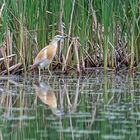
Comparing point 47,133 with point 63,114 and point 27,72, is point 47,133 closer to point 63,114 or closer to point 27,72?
point 63,114

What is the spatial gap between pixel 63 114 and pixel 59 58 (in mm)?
4849

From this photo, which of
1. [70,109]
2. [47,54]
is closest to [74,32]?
[47,54]

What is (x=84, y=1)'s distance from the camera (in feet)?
35.3

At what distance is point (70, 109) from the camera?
6789mm

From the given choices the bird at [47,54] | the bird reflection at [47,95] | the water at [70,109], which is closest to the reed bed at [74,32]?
the bird at [47,54]

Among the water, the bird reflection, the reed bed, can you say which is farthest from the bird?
the bird reflection

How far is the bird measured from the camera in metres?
10.5

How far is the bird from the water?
691 mm

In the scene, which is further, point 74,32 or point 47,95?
point 74,32

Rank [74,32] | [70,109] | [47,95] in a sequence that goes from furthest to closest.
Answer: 1. [74,32]
2. [47,95]
3. [70,109]

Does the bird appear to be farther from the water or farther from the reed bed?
the water

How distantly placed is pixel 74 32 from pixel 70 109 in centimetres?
439

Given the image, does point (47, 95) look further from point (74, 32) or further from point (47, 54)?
point (74, 32)

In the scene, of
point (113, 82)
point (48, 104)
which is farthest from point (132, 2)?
point (48, 104)
